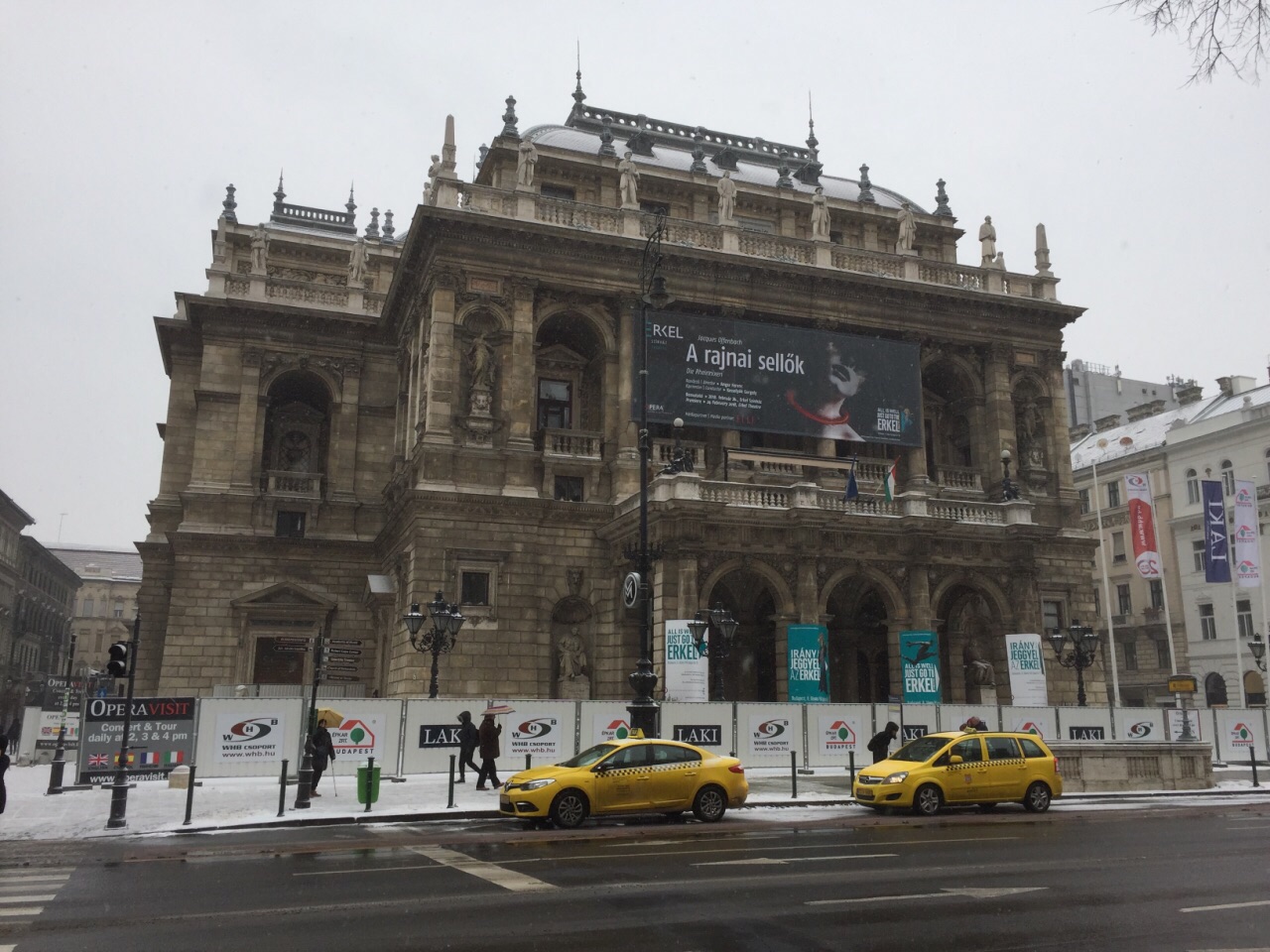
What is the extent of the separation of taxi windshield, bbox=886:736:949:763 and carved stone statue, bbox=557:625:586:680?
15.5m

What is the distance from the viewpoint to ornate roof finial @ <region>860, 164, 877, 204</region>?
1880 inches

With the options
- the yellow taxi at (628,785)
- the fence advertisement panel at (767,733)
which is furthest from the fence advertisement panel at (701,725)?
the yellow taxi at (628,785)

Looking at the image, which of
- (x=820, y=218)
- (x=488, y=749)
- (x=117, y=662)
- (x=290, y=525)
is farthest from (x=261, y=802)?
(x=820, y=218)

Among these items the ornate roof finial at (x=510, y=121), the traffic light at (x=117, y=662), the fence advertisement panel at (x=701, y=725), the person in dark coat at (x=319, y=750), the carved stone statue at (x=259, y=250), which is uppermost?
the ornate roof finial at (x=510, y=121)

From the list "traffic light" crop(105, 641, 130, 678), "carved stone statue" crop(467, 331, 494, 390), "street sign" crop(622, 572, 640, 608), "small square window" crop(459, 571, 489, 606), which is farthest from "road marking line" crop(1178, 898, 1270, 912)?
"carved stone statue" crop(467, 331, 494, 390)

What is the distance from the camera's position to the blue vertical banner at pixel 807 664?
32.0m

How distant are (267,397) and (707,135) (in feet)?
76.1

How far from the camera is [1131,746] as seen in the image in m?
25.3

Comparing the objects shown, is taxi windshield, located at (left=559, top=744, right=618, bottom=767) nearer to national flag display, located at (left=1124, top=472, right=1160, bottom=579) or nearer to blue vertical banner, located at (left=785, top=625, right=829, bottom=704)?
blue vertical banner, located at (left=785, top=625, right=829, bottom=704)

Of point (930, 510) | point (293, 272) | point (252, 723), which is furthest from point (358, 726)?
point (293, 272)

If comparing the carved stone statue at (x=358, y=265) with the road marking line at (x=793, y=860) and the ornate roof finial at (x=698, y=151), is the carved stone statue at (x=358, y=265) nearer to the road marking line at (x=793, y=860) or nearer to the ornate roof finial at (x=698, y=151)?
the ornate roof finial at (x=698, y=151)

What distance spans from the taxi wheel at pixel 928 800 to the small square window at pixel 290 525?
28831mm

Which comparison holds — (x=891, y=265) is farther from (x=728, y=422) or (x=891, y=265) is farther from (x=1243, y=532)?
(x=1243, y=532)

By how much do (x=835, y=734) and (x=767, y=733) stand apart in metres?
2.12
